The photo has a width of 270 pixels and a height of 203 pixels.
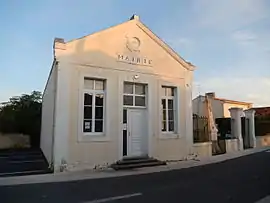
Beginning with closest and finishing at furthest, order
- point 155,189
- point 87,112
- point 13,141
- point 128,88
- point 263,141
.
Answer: point 155,189
point 87,112
point 128,88
point 263,141
point 13,141

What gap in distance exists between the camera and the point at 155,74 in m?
15.4

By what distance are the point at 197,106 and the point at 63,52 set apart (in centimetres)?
2927

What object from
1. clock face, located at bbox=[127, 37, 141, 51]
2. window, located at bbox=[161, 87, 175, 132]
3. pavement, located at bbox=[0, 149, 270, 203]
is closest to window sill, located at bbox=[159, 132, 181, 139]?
window, located at bbox=[161, 87, 175, 132]

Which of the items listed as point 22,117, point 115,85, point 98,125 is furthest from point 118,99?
point 22,117

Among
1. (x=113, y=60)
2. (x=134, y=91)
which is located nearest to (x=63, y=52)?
(x=113, y=60)

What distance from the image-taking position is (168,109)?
15.9 m

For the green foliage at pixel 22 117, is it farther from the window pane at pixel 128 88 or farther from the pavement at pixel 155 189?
the pavement at pixel 155 189

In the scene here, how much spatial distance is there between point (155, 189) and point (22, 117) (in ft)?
69.6

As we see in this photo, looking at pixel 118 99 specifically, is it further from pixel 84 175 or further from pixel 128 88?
pixel 84 175

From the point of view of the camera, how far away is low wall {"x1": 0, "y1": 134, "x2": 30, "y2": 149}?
83.7 ft

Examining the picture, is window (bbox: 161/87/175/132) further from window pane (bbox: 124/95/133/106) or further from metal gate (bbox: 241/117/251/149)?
metal gate (bbox: 241/117/251/149)

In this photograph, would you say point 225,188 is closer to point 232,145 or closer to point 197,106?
point 232,145

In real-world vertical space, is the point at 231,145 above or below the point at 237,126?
below

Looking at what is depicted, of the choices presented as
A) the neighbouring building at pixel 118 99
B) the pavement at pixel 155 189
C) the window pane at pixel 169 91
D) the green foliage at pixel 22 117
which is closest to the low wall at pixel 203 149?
the neighbouring building at pixel 118 99
